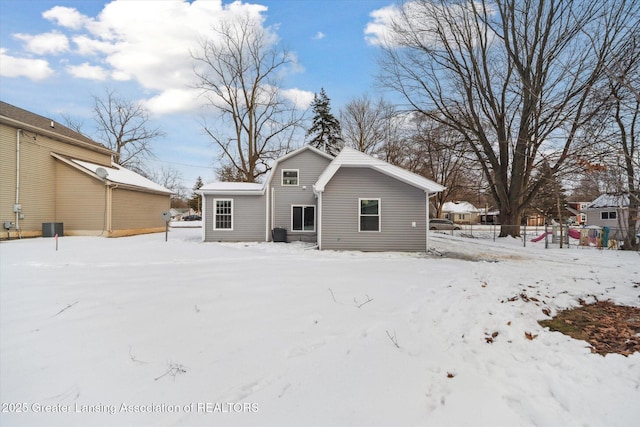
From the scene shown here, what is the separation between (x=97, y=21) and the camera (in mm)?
11898

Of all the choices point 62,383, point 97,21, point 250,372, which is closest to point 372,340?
point 250,372

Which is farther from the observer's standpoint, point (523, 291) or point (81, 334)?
A: point (523, 291)

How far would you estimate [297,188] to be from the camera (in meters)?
15.9

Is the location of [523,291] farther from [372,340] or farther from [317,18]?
[317,18]

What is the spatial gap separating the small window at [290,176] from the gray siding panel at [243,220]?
1668 millimetres

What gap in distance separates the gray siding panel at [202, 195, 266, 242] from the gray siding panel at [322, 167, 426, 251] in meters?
4.62

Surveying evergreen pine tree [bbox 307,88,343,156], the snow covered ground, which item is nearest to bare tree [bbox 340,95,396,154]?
evergreen pine tree [bbox 307,88,343,156]

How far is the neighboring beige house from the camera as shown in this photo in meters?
14.2

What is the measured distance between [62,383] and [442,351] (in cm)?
413

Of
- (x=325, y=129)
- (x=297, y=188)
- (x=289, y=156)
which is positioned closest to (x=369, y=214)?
(x=297, y=188)

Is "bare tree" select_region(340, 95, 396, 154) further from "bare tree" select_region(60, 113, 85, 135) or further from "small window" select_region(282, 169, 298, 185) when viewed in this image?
"bare tree" select_region(60, 113, 85, 135)

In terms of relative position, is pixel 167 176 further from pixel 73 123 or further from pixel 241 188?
pixel 241 188

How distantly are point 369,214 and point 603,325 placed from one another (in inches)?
328

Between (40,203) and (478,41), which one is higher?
(478,41)
